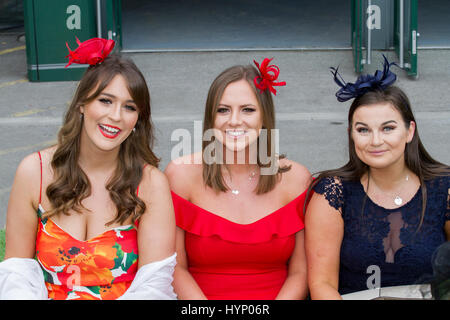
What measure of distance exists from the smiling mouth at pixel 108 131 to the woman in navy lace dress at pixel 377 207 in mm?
920

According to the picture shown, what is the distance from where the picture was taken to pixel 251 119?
3.29m

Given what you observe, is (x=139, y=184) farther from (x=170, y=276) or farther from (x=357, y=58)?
(x=357, y=58)

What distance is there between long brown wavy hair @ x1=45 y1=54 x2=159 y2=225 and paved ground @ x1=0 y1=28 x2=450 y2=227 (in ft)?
7.84

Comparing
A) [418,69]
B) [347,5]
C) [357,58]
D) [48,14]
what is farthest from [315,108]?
[347,5]

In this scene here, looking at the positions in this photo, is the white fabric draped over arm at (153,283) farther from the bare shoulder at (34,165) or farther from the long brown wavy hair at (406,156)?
the long brown wavy hair at (406,156)

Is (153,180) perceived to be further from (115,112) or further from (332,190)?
(332,190)

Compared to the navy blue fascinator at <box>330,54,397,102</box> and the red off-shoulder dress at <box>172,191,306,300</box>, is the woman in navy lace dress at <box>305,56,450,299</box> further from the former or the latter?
the red off-shoulder dress at <box>172,191,306,300</box>

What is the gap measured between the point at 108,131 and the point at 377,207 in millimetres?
1217

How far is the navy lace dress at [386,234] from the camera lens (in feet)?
10.4

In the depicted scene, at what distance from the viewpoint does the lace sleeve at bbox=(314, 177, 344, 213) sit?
3209 millimetres

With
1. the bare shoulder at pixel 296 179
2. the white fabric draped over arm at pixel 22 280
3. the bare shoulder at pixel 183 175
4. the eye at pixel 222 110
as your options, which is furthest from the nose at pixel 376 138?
the white fabric draped over arm at pixel 22 280

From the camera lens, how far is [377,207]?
10.5 feet

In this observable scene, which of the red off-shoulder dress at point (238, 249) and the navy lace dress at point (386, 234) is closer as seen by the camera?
the navy lace dress at point (386, 234)

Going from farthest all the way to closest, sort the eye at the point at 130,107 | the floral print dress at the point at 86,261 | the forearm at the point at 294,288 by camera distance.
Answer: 1. the forearm at the point at 294,288
2. the eye at the point at 130,107
3. the floral print dress at the point at 86,261
